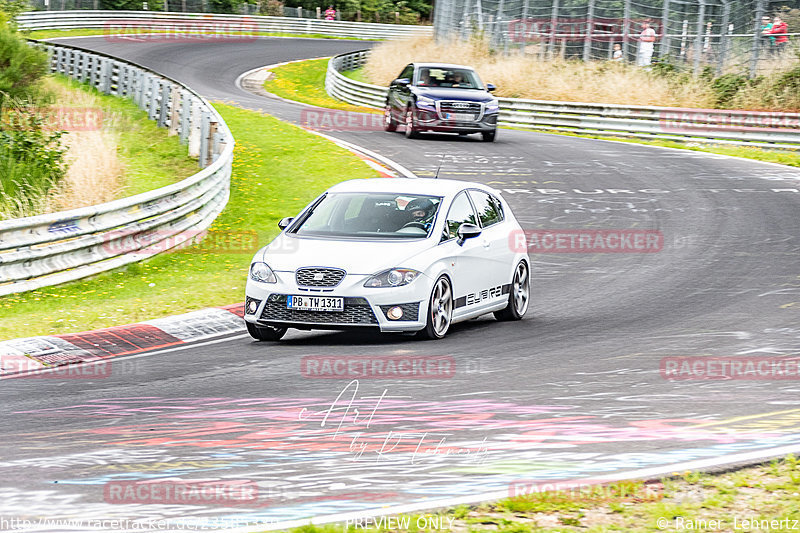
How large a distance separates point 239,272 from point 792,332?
7253mm

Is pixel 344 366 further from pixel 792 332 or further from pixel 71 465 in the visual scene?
pixel 792 332

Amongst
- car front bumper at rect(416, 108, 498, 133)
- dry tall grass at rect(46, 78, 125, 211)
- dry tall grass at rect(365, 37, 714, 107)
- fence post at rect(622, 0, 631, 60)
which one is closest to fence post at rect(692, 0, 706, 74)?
dry tall grass at rect(365, 37, 714, 107)

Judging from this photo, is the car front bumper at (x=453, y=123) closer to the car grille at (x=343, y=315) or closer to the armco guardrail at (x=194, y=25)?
the car grille at (x=343, y=315)

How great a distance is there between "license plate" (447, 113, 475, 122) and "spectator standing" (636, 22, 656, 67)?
10115 millimetres

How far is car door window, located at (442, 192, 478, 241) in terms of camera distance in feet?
38.4

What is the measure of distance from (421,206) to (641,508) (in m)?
6.63

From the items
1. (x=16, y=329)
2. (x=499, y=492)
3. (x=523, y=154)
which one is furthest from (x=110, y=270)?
(x=523, y=154)

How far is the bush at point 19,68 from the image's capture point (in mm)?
26750

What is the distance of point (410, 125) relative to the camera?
29109mm

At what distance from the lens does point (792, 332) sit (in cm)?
1099

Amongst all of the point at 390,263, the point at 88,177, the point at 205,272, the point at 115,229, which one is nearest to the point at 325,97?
the point at 88,177

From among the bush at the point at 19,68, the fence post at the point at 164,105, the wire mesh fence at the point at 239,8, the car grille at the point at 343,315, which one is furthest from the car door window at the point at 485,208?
the wire mesh fence at the point at 239,8

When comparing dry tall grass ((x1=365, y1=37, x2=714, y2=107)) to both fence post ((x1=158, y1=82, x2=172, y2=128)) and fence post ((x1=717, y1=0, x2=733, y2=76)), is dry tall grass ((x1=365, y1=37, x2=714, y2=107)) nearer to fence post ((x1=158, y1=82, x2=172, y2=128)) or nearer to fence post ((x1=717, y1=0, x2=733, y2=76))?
fence post ((x1=717, y1=0, x2=733, y2=76))

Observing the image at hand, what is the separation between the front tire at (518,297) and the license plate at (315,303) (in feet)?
8.47
